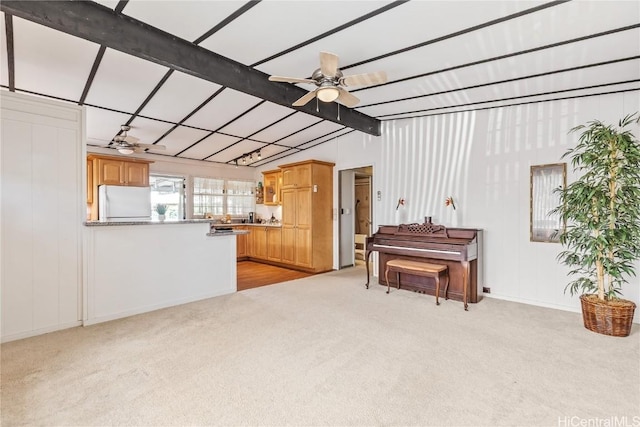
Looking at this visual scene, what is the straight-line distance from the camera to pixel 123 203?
561cm

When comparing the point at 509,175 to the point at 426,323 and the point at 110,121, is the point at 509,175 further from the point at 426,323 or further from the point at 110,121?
the point at 110,121

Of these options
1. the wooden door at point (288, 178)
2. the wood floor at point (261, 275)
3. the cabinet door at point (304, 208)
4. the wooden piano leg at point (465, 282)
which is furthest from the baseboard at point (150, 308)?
the wooden piano leg at point (465, 282)

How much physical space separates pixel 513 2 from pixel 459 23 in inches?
15.0

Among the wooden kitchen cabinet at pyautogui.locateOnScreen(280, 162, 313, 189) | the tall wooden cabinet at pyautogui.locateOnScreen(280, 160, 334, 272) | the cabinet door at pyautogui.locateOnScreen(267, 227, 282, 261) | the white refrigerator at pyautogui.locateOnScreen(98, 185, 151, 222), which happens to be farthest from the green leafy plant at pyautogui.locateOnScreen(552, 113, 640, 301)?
the white refrigerator at pyautogui.locateOnScreen(98, 185, 151, 222)

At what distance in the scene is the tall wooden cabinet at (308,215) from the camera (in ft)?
20.0

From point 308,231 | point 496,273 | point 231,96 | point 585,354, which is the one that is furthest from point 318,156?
point 585,354

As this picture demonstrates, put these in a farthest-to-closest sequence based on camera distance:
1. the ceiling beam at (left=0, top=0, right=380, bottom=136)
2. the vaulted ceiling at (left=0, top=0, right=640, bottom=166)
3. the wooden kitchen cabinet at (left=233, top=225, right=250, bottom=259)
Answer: the wooden kitchen cabinet at (left=233, top=225, right=250, bottom=259)
the vaulted ceiling at (left=0, top=0, right=640, bottom=166)
the ceiling beam at (left=0, top=0, right=380, bottom=136)

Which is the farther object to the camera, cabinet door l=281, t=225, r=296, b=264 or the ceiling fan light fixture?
cabinet door l=281, t=225, r=296, b=264

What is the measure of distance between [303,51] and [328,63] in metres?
0.57

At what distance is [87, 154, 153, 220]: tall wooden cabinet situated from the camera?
5.70 m

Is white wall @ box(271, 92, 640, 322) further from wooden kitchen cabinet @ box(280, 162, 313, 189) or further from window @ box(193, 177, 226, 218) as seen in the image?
window @ box(193, 177, 226, 218)

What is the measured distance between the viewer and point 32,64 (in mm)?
3010
